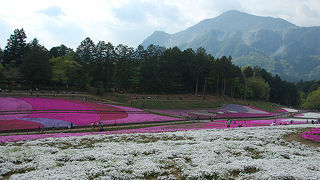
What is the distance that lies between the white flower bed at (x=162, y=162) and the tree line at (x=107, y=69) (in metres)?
48.8

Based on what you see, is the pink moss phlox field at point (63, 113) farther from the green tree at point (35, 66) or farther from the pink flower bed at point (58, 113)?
the green tree at point (35, 66)

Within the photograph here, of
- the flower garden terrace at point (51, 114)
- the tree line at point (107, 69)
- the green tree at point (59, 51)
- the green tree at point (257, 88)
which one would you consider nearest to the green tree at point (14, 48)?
the tree line at point (107, 69)

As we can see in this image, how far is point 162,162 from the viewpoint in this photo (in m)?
15.5

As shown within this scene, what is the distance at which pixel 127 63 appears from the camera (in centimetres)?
8344

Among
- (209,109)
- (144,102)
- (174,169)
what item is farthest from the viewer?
(209,109)

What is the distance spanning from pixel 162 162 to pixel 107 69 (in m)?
66.3

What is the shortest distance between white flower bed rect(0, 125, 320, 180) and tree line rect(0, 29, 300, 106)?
160 feet

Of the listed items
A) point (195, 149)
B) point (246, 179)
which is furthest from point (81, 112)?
point (246, 179)

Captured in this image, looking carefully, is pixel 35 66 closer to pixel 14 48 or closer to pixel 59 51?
pixel 14 48

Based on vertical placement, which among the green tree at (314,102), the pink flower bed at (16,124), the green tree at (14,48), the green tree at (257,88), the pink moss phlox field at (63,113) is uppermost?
the green tree at (14,48)

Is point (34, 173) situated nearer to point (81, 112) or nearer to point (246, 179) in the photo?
point (246, 179)

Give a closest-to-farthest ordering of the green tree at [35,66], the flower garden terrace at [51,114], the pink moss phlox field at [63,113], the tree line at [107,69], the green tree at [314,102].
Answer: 1. the flower garden terrace at [51,114]
2. the pink moss phlox field at [63,113]
3. the green tree at [35,66]
4. the tree line at [107,69]
5. the green tree at [314,102]

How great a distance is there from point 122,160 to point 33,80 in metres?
59.1

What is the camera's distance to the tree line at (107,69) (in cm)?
6353
